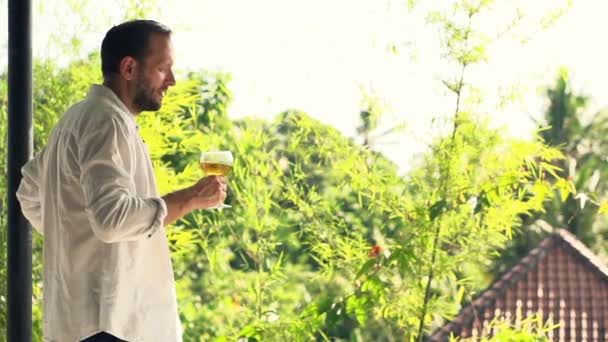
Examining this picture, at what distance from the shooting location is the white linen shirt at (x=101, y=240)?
2625 millimetres

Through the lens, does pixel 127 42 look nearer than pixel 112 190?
No

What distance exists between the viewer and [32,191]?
3041 millimetres

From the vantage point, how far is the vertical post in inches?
148

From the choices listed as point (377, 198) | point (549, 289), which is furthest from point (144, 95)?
point (549, 289)

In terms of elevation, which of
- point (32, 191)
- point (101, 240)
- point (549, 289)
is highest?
point (32, 191)

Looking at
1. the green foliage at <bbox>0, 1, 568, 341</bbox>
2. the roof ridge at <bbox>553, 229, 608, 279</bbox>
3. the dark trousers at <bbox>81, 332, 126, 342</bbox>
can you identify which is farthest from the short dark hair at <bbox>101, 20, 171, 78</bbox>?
the roof ridge at <bbox>553, 229, 608, 279</bbox>

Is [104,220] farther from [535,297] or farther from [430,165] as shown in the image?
[535,297]

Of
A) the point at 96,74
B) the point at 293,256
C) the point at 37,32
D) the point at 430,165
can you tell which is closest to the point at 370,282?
the point at 430,165

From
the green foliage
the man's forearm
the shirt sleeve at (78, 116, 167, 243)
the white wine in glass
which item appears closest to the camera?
the shirt sleeve at (78, 116, 167, 243)

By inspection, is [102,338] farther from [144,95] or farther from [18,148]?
[18,148]

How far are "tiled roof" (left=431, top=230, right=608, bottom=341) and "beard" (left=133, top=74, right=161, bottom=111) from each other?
304 inches

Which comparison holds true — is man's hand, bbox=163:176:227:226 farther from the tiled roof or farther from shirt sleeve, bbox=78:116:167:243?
the tiled roof

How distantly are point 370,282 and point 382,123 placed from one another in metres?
0.81

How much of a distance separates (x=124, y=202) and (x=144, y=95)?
0.32 metres
